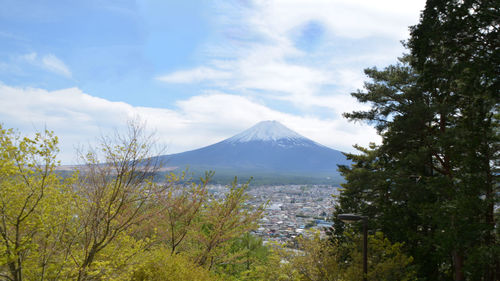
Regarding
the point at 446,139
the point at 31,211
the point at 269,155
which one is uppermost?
the point at 269,155

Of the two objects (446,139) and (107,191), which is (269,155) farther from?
(107,191)

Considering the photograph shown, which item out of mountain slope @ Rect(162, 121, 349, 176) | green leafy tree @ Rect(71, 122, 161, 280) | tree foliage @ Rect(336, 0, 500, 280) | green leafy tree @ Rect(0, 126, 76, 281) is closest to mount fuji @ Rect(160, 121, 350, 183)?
mountain slope @ Rect(162, 121, 349, 176)

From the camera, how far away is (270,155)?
6841 inches

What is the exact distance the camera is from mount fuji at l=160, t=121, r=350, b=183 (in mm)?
143962

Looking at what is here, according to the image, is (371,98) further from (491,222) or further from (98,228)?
(98,228)

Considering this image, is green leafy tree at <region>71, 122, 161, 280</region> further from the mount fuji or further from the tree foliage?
the mount fuji

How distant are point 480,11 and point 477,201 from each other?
513 cm

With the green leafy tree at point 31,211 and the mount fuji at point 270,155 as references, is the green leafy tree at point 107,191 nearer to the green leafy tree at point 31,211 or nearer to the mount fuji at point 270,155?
the green leafy tree at point 31,211

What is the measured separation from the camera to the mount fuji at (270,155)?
472ft

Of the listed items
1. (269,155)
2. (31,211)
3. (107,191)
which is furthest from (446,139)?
(269,155)

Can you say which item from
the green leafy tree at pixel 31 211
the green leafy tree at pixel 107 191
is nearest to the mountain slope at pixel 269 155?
the green leafy tree at pixel 107 191

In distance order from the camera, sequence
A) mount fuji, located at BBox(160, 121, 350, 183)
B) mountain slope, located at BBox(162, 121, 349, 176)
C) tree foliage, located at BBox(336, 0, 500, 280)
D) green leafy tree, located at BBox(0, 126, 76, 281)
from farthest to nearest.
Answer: mountain slope, located at BBox(162, 121, 349, 176) < mount fuji, located at BBox(160, 121, 350, 183) < tree foliage, located at BBox(336, 0, 500, 280) < green leafy tree, located at BBox(0, 126, 76, 281)

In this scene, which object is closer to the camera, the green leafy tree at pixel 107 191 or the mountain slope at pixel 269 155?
the green leafy tree at pixel 107 191

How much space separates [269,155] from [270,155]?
514 mm
